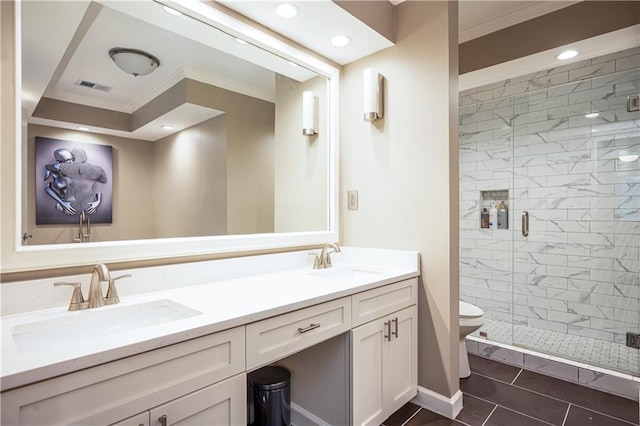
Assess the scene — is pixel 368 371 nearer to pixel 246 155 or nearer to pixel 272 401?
pixel 272 401

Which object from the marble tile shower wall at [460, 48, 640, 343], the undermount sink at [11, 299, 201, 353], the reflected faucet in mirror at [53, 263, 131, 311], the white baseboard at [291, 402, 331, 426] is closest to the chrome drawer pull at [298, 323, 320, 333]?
the undermount sink at [11, 299, 201, 353]

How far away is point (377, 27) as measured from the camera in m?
1.94

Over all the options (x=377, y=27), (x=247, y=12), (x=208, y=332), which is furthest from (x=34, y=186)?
(x=377, y=27)

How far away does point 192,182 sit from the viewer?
65.2 inches

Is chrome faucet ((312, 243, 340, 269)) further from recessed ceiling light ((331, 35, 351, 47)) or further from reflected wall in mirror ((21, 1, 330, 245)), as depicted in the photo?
recessed ceiling light ((331, 35, 351, 47))

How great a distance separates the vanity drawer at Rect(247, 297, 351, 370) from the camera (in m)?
→ 1.12

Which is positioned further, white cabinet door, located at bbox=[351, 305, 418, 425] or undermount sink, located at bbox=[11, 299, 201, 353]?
white cabinet door, located at bbox=[351, 305, 418, 425]

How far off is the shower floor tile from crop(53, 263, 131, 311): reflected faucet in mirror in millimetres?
2760

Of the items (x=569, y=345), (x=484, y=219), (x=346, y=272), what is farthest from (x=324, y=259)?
(x=569, y=345)

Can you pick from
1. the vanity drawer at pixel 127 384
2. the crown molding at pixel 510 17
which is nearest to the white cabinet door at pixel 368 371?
the vanity drawer at pixel 127 384

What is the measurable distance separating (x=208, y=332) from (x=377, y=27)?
1.88m

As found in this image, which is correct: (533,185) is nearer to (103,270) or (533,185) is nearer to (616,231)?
(616,231)

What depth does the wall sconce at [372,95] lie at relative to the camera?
6.77 feet

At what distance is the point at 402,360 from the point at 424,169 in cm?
110
